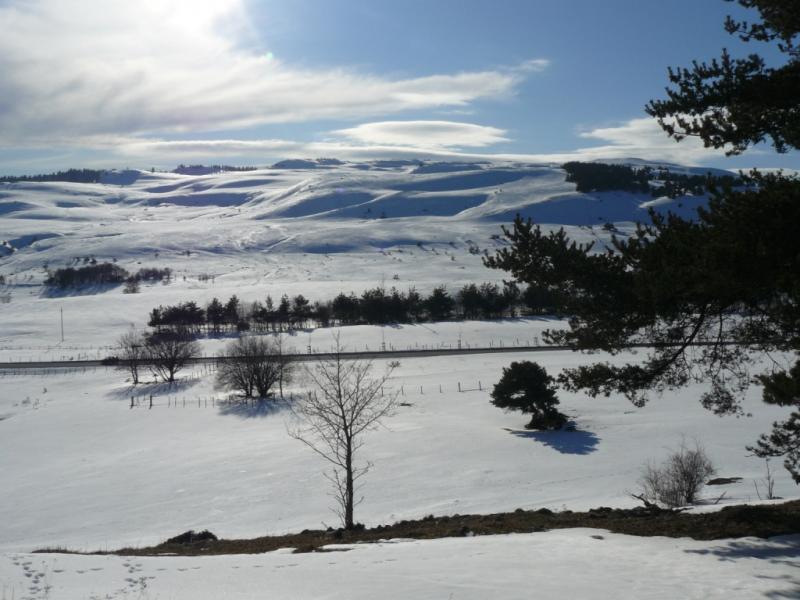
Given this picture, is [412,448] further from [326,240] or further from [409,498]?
[326,240]

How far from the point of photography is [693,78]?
10.4 metres

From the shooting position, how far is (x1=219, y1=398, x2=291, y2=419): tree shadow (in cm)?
4556

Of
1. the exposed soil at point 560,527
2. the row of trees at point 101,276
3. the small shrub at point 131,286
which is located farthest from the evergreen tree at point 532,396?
the row of trees at point 101,276

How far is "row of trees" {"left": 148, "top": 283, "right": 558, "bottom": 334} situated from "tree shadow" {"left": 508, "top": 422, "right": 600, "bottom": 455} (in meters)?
47.8

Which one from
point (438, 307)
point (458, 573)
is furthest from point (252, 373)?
point (458, 573)

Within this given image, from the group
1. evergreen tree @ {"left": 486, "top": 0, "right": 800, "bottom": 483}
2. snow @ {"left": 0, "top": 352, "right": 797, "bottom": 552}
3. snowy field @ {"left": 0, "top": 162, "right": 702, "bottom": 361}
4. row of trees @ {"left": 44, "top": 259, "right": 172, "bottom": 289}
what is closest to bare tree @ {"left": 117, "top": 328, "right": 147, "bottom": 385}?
snowy field @ {"left": 0, "top": 162, "right": 702, "bottom": 361}

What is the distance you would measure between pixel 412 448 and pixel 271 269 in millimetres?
114057

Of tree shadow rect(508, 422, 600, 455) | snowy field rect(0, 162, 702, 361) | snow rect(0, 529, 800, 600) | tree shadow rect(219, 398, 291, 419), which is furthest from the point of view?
snowy field rect(0, 162, 702, 361)

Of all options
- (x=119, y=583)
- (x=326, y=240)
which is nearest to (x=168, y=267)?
(x=326, y=240)

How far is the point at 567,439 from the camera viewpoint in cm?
3412

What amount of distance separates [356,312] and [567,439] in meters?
55.6

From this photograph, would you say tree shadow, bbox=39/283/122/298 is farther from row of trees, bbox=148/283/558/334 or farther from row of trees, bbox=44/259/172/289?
row of trees, bbox=148/283/558/334

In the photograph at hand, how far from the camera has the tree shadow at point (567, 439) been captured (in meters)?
32.0

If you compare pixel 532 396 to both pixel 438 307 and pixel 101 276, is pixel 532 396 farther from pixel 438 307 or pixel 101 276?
pixel 101 276
